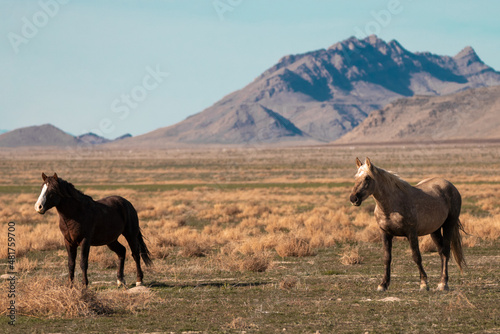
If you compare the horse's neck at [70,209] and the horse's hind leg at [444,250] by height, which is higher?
the horse's neck at [70,209]

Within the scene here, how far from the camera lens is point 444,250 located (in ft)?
38.5

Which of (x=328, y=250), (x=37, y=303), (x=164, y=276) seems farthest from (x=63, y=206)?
(x=328, y=250)

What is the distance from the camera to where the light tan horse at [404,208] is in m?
10.8

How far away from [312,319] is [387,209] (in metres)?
2.51

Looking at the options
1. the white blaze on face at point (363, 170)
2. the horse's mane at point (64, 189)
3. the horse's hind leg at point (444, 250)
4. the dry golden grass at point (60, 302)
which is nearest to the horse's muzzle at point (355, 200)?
the white blaze on face at point (363, 170)

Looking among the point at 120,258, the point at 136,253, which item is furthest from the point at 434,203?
the point at 120,258

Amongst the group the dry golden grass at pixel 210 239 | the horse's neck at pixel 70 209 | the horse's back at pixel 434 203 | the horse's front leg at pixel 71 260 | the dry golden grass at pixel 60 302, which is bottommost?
the dry golden grass at pixel 210 239

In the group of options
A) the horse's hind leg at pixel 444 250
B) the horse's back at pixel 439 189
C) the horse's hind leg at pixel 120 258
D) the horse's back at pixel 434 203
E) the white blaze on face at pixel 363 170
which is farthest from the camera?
the horse's hind leg at pixel 120 258

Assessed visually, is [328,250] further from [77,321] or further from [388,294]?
[77,321]

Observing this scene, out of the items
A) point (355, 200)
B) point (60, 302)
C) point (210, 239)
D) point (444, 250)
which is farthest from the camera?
point (210, 239)

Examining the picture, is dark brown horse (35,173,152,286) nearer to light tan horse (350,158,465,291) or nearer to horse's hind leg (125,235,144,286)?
horse's hind leg (125,235,144,286)

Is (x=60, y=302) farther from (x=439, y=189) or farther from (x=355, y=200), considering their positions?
(x=439, y=189)

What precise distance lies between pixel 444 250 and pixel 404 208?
1.46 m

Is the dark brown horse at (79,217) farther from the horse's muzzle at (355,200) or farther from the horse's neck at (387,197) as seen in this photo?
the horse's neck at (387,197)
